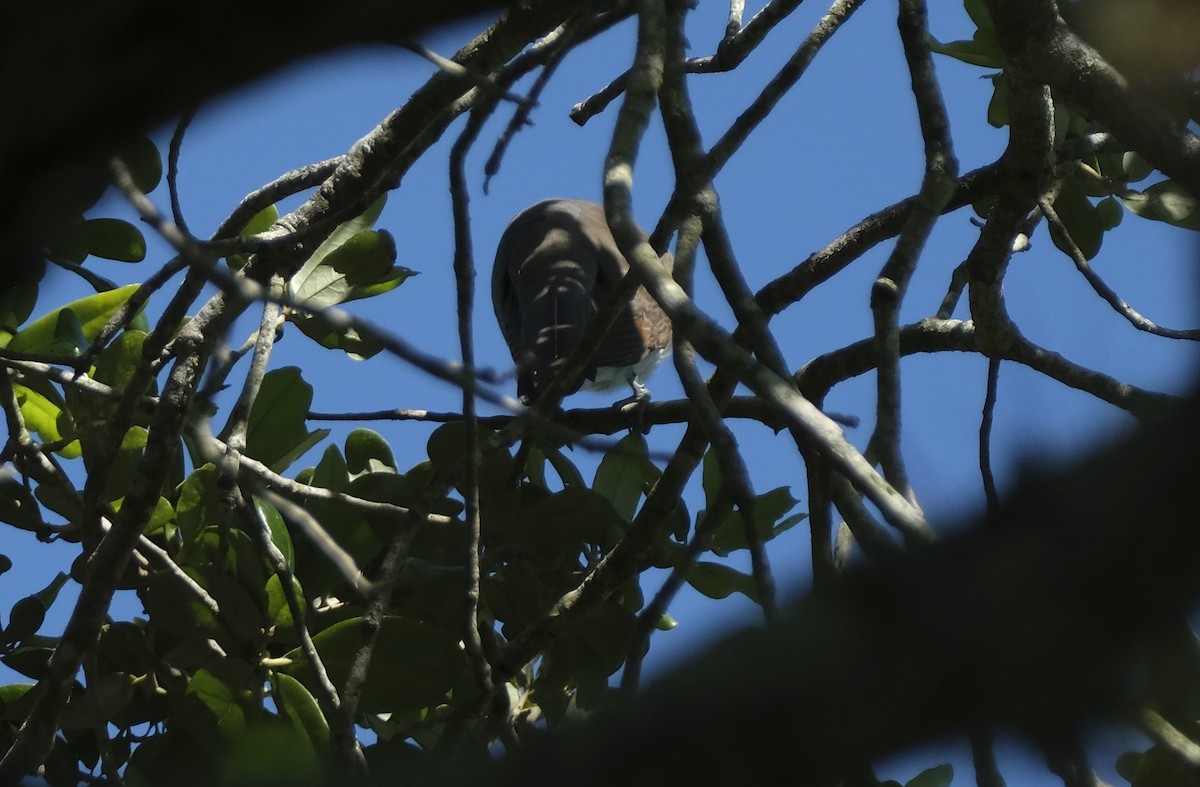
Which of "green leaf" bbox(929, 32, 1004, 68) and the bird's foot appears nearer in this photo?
"green leaf" bbox(929, 32, 1004, 68)

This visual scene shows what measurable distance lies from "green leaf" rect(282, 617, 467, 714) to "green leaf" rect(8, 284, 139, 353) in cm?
78

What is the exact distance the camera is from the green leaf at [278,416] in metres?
2.33

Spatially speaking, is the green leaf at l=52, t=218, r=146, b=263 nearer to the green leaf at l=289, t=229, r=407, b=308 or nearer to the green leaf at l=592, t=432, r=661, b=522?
the green leaf at l=289, t=229, r=407, b=308

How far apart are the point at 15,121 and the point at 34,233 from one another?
79mm

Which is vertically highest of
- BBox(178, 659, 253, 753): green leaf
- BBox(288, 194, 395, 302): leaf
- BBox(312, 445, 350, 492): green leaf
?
BBox(288, 194, 395, 302): leaf

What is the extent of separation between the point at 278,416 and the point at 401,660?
0.59 metres

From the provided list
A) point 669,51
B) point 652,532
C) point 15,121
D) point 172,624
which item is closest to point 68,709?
point 172,624

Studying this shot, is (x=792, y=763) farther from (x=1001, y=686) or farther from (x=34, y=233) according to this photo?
(x=34, y=233)

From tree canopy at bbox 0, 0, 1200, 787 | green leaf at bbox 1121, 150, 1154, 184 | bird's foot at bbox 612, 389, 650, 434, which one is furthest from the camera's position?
bird's foot at bbox 612, 389, 650, 434

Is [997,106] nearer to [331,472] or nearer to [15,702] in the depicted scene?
[331,472]

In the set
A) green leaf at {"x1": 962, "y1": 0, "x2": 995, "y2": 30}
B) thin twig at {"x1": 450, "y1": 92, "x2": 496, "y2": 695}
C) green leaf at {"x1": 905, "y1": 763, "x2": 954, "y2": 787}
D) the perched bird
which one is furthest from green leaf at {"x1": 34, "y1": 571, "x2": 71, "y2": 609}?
the perched bird

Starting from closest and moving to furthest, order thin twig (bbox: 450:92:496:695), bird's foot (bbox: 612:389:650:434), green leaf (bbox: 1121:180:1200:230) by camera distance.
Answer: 1. thin twig (bbox: 450:92:496:695)
2. green leaf (bbox: 1121:180:1200:230)
3. bird's foot (bbox: 612:389:650:434)

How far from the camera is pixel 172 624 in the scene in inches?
77.7

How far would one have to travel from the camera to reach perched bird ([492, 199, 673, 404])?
5527 mm
